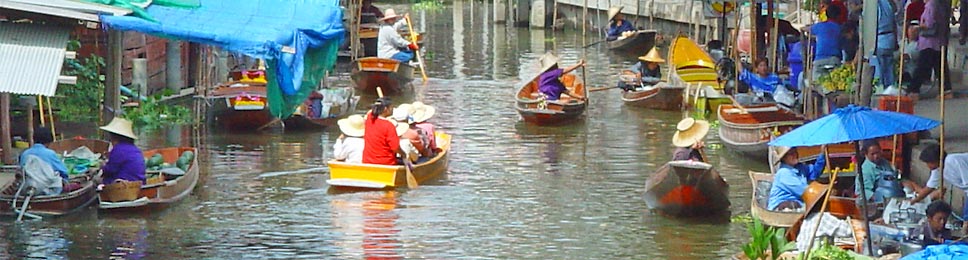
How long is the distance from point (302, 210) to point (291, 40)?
6.89 ft

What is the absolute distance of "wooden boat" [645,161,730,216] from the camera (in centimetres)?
1530

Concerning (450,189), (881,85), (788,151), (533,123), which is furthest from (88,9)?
(533,123)

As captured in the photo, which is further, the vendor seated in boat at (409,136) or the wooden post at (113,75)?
the vendor seated in boat at (409,136)

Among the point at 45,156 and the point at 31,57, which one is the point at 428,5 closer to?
the point at 45,156

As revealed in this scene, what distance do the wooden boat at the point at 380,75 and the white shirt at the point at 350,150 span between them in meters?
9.91

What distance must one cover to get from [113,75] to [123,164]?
6.63 feet

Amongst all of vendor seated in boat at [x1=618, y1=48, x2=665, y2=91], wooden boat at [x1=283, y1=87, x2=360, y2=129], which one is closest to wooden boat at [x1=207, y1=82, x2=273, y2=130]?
wooden boat at [x1=283, y1=87, x2=360, y2=129]

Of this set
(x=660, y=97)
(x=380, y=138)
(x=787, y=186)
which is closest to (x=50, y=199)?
(x=380, y=138)

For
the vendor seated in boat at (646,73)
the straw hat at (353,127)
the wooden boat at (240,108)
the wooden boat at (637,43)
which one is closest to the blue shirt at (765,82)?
the vendor seated in boat at (646,73)

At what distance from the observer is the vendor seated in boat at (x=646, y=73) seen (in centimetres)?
2606

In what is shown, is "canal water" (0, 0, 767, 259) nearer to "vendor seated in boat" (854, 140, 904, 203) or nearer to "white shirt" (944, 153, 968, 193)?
"vendor seated in boat" (854, 140, 904, 203)

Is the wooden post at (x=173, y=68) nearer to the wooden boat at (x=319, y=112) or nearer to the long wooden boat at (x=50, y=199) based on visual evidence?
the wooden boat at (x=319, y=112)

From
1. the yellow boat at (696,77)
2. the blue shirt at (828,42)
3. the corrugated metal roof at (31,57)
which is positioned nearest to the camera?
the corrugated metal roof at (31,57)

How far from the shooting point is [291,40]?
1511 centimetres
